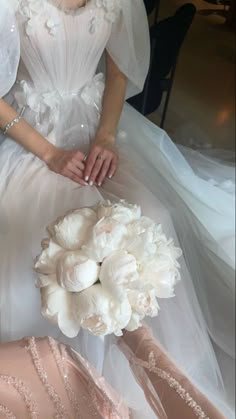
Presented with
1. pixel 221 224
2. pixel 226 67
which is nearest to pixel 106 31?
pixel 226 67

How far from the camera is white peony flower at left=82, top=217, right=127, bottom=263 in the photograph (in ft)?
1.72

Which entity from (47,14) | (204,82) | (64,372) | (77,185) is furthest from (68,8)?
(64,372)

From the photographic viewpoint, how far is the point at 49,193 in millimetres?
872

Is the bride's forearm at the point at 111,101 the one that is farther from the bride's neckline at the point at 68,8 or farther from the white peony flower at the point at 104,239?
the white peony flower at the point at 104,239

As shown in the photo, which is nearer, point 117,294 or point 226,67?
point 117,294

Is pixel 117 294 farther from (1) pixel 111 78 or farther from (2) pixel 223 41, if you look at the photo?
(2) pixel 223 41

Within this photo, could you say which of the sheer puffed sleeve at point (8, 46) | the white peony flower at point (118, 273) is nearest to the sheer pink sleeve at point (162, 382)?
the white peony flower at point (118, 273)

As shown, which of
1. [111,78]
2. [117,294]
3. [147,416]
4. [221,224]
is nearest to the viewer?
[117,294]

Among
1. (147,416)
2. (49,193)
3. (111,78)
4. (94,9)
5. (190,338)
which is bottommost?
(190,338)

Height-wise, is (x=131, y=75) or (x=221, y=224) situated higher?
(x=131, y=75)

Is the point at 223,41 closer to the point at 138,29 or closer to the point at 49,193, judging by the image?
the point at 138,29

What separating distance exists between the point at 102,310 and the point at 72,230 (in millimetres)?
81

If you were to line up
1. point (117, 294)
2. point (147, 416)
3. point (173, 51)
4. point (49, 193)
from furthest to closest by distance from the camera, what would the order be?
point (173, 51), point (49, 193), point (147, 416), point (117, 294)

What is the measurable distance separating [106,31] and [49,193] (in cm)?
28
